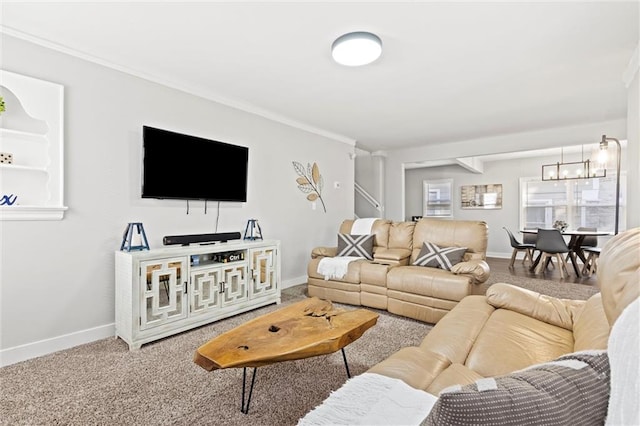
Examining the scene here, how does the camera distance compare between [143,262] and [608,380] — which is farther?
[143,262]

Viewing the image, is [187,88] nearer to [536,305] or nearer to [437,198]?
[536,305]

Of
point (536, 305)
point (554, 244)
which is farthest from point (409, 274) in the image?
point (554, 244)

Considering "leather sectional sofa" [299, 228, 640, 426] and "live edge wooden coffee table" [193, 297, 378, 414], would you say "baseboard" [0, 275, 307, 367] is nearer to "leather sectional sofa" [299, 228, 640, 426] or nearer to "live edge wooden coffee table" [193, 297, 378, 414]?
"live edge wooden coffee table" [193, 297, 378, 414]

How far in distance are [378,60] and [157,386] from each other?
293 centimetres

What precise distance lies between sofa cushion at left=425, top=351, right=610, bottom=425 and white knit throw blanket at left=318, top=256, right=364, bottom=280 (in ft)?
9.72

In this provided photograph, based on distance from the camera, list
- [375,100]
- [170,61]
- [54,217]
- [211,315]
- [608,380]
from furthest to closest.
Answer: [375,100]
[211,315]
[170,61]
[54,217]
[608,380]

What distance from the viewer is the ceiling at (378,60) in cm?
208

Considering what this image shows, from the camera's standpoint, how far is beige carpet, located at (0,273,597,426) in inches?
66.4

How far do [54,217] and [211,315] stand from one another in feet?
4.88

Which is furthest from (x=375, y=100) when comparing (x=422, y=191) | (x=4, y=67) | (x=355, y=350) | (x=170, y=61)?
(x=422, y=191)

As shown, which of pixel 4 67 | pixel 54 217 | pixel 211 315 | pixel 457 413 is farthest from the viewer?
pixel 211 315

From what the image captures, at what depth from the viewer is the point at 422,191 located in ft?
28.9

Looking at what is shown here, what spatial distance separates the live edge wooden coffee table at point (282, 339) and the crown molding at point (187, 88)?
249 centimetres

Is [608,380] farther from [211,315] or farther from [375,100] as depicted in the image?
[375,100]
